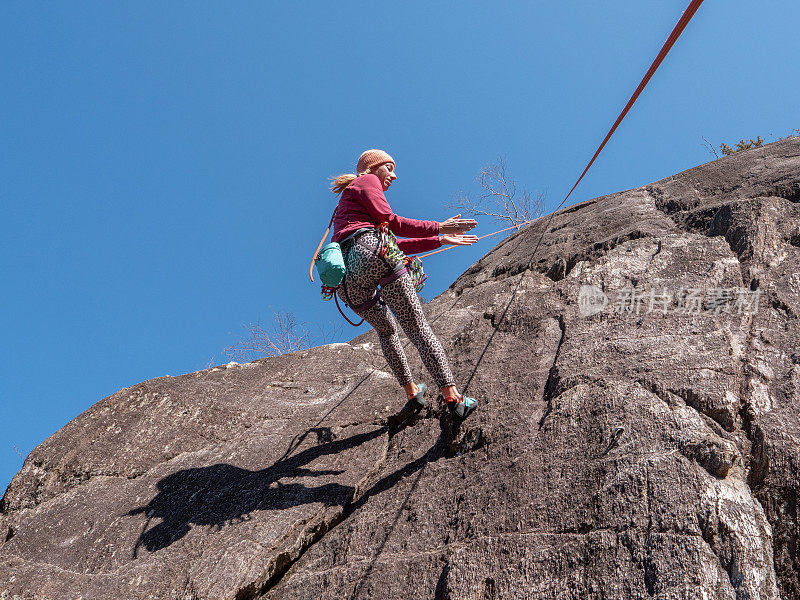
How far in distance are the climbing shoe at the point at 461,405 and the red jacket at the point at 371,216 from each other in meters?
1.10

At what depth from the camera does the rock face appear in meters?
2.96

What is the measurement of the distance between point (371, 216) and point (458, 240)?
0.65m

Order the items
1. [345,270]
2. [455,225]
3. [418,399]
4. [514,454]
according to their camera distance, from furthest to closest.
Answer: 1. [418,399]
2. [455,225]
3. [345,270]
4. [514,454]

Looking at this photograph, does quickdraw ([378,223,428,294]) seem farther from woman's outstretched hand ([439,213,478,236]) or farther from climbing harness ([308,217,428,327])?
woman's outstretched hand ([439,213,478,236])

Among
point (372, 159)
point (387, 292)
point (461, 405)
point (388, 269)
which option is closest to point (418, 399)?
point (461, 405)

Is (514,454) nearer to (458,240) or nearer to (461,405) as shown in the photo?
(461,405)

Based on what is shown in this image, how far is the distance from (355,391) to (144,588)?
213 centimetres

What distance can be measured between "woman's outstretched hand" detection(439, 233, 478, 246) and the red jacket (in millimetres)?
43

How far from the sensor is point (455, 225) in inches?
170

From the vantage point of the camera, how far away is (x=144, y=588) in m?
3.62

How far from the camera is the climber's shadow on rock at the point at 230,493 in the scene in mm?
4012

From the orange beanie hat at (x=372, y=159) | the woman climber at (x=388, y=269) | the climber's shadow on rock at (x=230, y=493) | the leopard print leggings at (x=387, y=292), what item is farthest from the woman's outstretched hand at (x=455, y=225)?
the climber's shadow on rock at (x=230, y=493)

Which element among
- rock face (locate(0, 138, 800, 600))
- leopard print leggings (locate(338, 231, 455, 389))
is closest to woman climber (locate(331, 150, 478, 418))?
leopard print leggings (locate(338, 231, 455, 389))

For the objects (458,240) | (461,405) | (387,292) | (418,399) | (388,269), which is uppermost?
(458,240)
